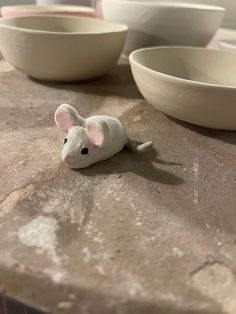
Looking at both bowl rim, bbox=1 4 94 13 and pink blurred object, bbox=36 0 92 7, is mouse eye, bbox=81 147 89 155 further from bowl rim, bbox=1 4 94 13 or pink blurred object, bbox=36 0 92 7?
pink blurred object, bbox=36 0 92 7

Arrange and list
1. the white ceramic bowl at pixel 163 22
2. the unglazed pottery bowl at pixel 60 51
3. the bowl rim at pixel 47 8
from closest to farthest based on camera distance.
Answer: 1. the unglazed pottery bowl at pixel 60 51
2. the white ceramic bowl at pixel 163 22
3. the bowl rim at pixel 47 8

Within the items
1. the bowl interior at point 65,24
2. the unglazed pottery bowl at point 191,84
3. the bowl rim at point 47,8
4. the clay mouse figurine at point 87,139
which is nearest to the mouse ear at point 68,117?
the clay mouse figurine at point 87,139

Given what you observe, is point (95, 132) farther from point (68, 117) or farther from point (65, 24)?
point (65, 24)

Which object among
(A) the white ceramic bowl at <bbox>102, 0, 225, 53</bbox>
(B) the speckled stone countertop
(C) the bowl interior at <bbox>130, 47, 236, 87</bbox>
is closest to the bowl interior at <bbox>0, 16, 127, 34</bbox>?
(A) the white ceramic bowl at <bbox>102, 0, 225, 53</bbox>

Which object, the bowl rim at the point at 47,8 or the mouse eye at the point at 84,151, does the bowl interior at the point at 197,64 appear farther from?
the bowl rim at the point at 47,8

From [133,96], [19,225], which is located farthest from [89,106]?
[19,225]

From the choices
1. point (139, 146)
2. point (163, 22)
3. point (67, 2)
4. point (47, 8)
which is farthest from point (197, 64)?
point (67, 2)
